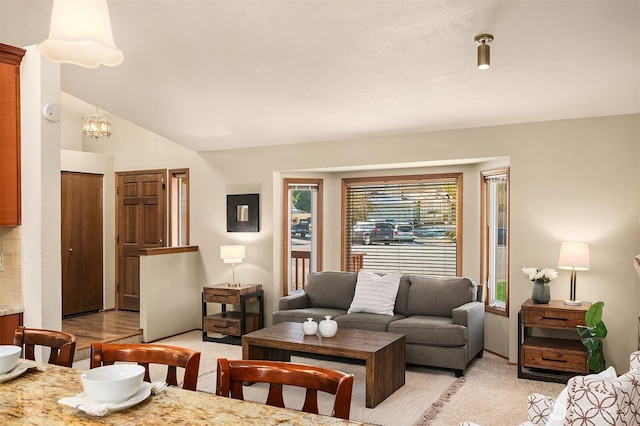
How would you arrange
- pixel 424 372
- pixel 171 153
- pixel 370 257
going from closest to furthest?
pixel 424 372 < pixel 370 257 < pixel 171 153

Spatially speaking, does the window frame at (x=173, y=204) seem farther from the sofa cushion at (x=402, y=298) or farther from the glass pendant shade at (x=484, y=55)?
the glass pendant shade at (x=484, y=55)

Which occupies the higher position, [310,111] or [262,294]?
[310,111]

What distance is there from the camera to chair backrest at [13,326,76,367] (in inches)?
81.1

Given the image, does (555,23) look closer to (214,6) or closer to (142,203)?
(214,6)

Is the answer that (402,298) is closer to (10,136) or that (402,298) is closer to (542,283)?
(542,283)

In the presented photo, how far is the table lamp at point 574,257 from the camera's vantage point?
15.3 feet

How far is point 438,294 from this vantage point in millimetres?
5727

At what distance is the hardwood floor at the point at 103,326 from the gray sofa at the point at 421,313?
198 centimetres

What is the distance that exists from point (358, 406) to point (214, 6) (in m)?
3.18

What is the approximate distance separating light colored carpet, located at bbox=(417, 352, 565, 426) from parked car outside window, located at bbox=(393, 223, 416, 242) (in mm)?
1860

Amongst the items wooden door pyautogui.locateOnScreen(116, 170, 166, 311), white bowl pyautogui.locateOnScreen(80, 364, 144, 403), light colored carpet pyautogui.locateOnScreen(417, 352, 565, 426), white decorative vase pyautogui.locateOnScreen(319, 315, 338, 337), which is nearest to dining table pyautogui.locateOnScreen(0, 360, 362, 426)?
white bowl pyautogui.locateOnScreen(80, 364, 144, 403)

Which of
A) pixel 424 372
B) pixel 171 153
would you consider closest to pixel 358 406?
pixel 424 372

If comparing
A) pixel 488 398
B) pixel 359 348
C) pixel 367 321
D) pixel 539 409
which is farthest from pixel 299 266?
pixel 539 409

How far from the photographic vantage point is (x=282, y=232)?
6.85 meters
